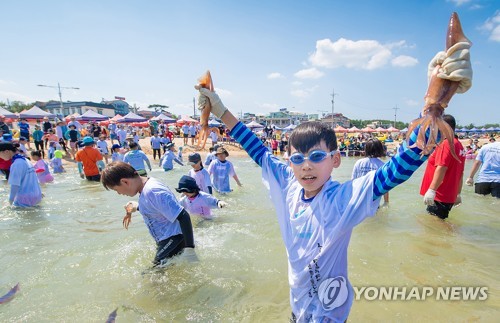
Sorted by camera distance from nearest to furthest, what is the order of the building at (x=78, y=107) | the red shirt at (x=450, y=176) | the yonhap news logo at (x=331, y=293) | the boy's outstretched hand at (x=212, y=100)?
the yonhap news logo at (x=331, y=293) < the boy's outstretched hand at (x=212, y=100) < the red shirt at (x=450, y=176) < the building at (x=78, y=107)

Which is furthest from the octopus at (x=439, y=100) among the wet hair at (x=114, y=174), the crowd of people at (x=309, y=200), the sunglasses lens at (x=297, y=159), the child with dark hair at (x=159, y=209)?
the wet hair at (x=114, y=174)

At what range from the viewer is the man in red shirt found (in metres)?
3.84

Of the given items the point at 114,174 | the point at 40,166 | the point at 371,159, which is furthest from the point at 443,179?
the point at 40,166

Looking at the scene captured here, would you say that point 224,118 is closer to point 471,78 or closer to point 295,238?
point 295,238

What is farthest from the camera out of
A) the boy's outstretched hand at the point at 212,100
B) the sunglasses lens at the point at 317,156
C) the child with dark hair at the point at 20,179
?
the child with dark hair at the point at 20,179

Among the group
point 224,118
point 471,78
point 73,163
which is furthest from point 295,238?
point 73,163

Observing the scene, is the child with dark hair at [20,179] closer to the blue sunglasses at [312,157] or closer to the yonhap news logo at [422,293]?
the blue sunglasses at [312,157]

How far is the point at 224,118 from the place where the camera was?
199 centimetres

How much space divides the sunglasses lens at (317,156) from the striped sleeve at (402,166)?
0.31 m

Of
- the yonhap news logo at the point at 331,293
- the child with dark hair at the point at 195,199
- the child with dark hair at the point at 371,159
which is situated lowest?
the child with dark hair at the point at 195,199

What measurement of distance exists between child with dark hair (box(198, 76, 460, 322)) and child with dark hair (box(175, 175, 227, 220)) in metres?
3.18

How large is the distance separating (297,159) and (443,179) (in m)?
3.73

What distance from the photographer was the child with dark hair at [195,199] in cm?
490

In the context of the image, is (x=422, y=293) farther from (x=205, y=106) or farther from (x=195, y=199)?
(x=195, y=199)
